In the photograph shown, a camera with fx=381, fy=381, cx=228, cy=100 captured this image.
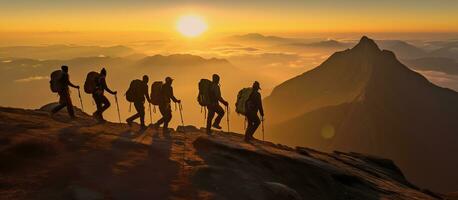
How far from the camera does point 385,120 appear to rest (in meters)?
97.3

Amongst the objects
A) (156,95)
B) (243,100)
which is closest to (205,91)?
(243,100)

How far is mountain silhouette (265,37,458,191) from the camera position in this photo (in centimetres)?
9112

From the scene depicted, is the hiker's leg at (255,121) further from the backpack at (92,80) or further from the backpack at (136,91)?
the backpack at (92,80)

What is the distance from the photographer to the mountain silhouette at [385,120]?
3588 inches

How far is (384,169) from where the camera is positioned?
1125 inches

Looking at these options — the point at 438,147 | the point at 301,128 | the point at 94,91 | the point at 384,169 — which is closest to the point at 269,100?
the point at 301,128

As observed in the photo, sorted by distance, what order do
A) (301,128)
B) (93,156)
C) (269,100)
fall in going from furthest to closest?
(269,100)
(301,128)
(93,156)

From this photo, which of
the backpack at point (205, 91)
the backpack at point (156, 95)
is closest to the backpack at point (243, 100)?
the backpack at point (205, 91)

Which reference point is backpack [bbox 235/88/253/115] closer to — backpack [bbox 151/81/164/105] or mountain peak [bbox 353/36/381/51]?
backpack [bbox 151/81/164/105]

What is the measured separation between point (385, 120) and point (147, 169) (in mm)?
94203

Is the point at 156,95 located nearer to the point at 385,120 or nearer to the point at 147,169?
the point at 147,169

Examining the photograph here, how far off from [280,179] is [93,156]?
290 inches

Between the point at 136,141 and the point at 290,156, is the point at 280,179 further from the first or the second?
the point at 136,141

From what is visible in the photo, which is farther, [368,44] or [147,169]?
[368,44]
